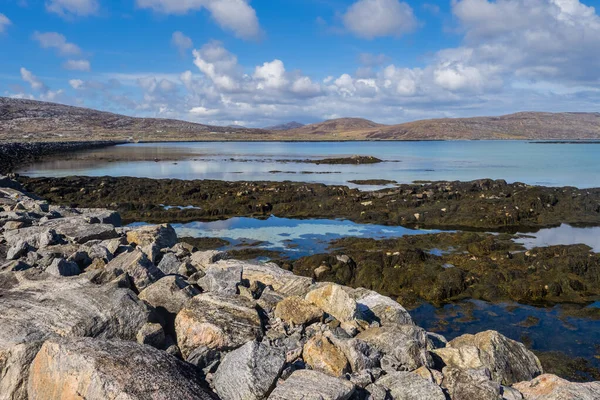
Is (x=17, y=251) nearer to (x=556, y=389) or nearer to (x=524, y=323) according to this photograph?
(x=556, y=389)

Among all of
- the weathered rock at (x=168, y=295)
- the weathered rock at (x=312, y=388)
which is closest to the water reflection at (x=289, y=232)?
the weathered rock at (x=168, y=295)

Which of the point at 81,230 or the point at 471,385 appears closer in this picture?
the point at 471,385

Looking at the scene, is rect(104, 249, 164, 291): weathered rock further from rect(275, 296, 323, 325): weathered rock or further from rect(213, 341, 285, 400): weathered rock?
rect(213, 341, 285, 400): weathered rock

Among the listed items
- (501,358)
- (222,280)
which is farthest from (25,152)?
(501,358)

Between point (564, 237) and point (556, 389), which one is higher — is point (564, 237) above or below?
below

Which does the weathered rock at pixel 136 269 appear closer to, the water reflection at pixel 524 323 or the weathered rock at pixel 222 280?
the weathered rock at pixel 222 280

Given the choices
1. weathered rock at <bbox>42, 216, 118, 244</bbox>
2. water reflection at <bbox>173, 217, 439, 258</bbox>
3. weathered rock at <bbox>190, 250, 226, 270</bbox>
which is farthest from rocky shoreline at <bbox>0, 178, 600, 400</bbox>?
water reflection at <bbox>173, 217, 439, 258</bbox>

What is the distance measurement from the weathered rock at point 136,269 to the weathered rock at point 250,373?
3198mm

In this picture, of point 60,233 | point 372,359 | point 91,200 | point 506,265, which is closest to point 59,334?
point 372,359

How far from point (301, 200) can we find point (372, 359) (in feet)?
77.7

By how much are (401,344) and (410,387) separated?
1.01 metres

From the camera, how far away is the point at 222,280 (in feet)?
26.7

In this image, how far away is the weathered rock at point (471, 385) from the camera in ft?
17.9

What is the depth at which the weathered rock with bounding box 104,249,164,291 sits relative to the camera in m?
7.95
